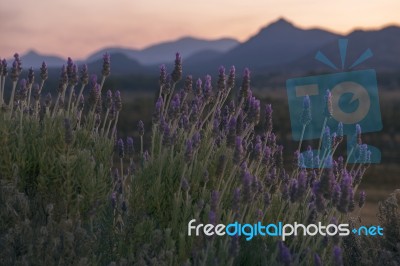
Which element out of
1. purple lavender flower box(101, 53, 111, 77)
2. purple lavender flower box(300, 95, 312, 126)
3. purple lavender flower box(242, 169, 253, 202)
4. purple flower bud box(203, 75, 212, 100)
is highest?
purple lavender flower box(101, 53, 111, 77)

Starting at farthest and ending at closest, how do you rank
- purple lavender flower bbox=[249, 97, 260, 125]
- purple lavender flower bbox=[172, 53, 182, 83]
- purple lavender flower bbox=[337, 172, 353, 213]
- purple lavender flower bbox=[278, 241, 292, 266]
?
purple lavender flower bbox=[172, 53, 182, 83] < purple lavender flower bbox=[249, 97, 260, 125] < purple lavender flower bbox=[337, 172, 353, 213] < purple lavender flower bbox=[278, 241, 292, 266]

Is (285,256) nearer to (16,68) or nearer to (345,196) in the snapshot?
(345,196)

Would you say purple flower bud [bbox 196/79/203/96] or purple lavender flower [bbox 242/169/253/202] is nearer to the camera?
purple lavender flower [bbox 242/169/253/202]

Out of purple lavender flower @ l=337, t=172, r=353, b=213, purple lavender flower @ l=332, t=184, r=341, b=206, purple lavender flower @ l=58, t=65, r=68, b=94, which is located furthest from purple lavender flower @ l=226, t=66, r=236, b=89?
purple lavender flower @ l=337, t=172, r=353, b=213

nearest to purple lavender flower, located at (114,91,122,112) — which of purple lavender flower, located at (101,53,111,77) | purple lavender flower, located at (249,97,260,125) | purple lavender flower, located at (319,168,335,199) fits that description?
purple lavender flower, located at (101,53,111,77)

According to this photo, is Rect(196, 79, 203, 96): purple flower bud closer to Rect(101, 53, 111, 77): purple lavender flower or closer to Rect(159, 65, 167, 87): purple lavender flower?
Rect(159, 65, 167, 87): purple lavender flower

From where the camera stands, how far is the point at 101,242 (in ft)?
12.4

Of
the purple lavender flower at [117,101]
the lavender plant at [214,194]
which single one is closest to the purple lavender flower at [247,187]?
the lavender plant at [214,194]

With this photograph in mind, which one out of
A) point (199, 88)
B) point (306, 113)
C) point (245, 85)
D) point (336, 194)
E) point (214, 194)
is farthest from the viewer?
point (199, 88)

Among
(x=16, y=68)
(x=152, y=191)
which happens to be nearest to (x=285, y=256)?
(x=152, y=191)

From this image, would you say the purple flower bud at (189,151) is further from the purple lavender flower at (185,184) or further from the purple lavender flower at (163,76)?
the purple lavender flower at (163,76)

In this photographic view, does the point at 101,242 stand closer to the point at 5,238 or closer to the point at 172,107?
the point at 5,238
